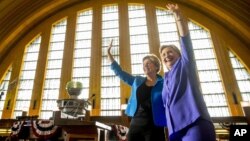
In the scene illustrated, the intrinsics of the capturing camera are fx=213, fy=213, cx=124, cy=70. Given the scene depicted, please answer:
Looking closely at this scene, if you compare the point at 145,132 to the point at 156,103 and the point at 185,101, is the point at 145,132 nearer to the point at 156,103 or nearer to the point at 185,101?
the point at 156,103

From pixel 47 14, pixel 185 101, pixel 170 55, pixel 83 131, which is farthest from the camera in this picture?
pixel 47 14

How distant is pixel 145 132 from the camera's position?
140 centimetres

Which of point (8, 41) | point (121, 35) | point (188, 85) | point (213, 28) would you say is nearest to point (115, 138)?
point (188, 85)

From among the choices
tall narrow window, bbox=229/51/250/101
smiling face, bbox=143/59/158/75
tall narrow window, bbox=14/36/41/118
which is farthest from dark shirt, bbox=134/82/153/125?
tall narrow window, bbox=14/36/41/118

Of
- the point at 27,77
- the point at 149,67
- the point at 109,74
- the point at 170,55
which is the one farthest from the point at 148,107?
the point at 27,77

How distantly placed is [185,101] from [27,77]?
34.8ft

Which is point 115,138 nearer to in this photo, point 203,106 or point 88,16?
point 203,106

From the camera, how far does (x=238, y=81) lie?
365 inches

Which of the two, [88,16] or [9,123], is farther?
[88,16]

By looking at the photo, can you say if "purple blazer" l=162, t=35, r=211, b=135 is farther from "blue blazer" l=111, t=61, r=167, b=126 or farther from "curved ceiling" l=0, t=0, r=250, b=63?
"curved ceiling" l=0, t=0, r=250, b=63

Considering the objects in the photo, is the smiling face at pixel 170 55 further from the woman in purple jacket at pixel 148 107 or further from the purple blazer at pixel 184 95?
the woman in purple jacket at pixel 148 107

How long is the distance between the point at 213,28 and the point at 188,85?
1060 centimetres

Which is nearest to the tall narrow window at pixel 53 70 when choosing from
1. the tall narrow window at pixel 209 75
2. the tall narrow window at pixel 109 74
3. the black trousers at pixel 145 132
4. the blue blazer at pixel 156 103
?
the tall narrow window at pixel 109 74

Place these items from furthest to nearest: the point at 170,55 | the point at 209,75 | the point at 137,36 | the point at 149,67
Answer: the point at 137,36 → the point at 209,75 → the point at 149,67 → the point at 170,55
